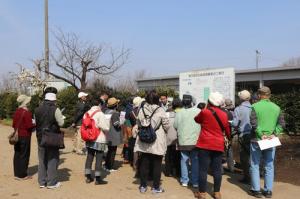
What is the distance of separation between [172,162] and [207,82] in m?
3.98

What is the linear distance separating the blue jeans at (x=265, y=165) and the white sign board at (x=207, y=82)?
4045 mm

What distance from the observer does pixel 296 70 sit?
37562mm

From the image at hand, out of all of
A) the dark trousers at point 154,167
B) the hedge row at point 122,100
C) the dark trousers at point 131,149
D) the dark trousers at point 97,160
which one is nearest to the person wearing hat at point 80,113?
the hedge row at point 122,100

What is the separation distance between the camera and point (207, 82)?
12.6 metres

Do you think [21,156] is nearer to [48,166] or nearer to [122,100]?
[48,166]

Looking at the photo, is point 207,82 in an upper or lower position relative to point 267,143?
upper

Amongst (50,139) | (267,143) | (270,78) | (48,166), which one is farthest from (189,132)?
(270,78)

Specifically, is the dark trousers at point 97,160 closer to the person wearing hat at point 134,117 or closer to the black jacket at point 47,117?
the black jacket at point 47,117

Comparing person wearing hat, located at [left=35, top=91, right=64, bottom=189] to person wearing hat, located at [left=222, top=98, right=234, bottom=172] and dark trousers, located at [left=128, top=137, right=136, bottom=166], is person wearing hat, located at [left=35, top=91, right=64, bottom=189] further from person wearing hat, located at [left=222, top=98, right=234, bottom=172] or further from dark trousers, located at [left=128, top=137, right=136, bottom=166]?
person wearing hat, located at [left=222, top=98, right=234, bottom=172]

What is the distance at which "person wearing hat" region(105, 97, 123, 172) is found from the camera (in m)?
9.39

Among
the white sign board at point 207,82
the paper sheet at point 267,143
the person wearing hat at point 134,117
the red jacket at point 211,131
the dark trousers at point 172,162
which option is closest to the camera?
the red jacket at point 211,131

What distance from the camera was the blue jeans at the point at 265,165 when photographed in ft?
24.4

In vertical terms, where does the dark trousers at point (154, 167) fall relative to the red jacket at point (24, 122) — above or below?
below

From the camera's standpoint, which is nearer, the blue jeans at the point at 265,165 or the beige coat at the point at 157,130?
the blue jeans at the point at 265,165
